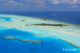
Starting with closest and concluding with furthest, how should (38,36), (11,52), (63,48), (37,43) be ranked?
1. (11,52)
2. (63,48)
3. (37,43)
4. (38,36)

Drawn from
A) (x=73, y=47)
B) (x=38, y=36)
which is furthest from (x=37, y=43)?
(x=73, y=47)

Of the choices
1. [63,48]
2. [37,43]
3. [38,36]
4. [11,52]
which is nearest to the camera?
[11,52]

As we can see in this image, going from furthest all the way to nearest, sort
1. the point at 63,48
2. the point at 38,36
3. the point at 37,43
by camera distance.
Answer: the point at 38,36 → the point at 37,43 → the point at 63,48

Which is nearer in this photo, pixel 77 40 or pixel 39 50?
pixel 39 50

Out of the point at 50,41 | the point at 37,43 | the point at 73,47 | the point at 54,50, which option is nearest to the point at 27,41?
the point at 37,43

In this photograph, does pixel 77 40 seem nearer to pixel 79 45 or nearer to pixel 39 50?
pixel 79 45

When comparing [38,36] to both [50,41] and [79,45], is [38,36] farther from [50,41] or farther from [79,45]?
[79,45]

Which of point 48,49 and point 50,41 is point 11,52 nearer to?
point 48,49

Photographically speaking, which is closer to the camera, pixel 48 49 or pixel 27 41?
pixel 48 49

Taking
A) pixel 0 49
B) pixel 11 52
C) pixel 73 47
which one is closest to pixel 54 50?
pixel 73 47
